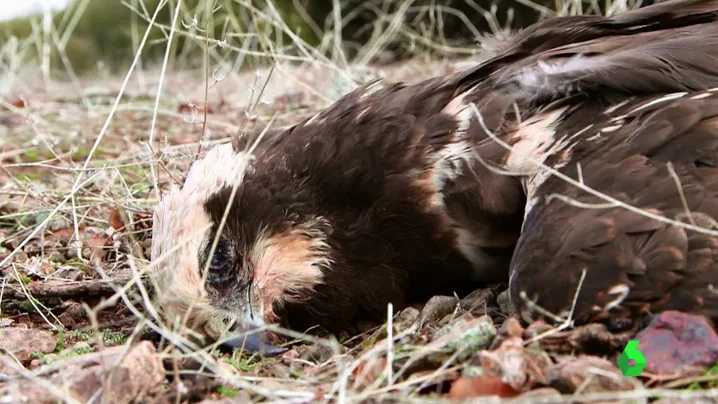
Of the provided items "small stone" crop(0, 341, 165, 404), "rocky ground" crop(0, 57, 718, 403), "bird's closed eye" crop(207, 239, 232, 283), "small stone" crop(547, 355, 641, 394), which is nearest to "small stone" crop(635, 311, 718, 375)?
"rocky ground" crop(0, 57, 718, 403)

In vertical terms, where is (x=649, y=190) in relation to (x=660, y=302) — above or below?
above

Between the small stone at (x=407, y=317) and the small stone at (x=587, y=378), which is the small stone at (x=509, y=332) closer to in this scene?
the small stone at (x=587, y=378)

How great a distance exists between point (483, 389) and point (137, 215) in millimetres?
2300

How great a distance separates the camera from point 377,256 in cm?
297

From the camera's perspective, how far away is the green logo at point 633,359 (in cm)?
Answer: 213

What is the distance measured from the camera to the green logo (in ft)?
6.98

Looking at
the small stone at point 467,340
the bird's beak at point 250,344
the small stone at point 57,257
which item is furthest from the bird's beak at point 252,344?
the small stone at point 57,257

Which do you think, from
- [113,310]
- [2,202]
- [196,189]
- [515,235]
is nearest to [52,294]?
[113,310]

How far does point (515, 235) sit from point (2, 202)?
8.77 ft

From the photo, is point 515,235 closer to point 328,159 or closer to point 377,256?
point 377,256

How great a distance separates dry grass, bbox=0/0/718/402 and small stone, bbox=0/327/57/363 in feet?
0.31

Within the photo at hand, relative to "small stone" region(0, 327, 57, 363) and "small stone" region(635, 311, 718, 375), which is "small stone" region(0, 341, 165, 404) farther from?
"small stone" region(635, 311, 718, 375)

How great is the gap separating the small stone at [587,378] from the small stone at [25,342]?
1770mm

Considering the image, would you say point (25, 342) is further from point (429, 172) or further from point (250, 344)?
point (429, 172)
